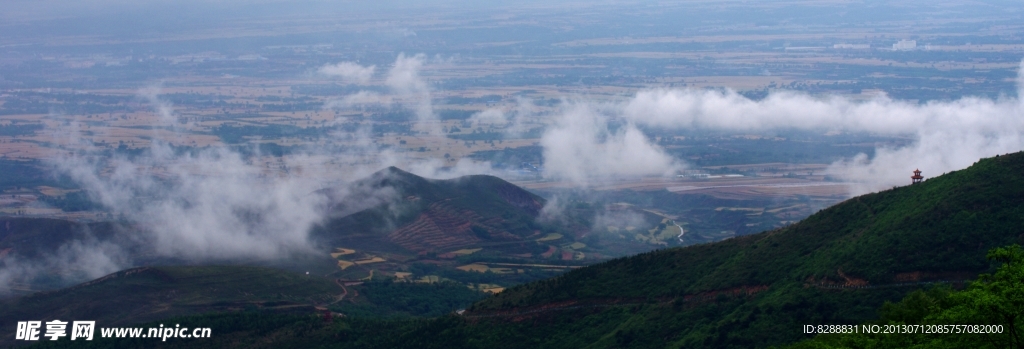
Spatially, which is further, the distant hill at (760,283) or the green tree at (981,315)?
the distant hill at (760,283)

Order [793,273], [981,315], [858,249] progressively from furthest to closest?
[793,273], [858,249], [981,315]

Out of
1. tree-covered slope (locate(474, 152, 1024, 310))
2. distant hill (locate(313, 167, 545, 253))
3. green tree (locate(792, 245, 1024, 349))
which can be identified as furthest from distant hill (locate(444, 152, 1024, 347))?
distant hill (locate(313, 167, 545, 253))

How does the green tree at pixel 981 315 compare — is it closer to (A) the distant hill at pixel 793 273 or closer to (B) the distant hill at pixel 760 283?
(B) the distant hill at pixel 760 283

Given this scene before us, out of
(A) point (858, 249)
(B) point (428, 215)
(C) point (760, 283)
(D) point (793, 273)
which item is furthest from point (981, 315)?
(B) point (428, 215)

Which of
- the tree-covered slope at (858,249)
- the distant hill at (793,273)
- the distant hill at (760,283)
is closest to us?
the distant hill at (793,273)

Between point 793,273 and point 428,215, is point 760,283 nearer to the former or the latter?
point 793,273

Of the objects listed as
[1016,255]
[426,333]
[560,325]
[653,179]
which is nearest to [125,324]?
[426,333]

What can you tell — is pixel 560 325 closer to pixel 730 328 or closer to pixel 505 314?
pixel 505 314

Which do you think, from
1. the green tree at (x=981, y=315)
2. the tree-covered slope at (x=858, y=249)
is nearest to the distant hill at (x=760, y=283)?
the tree-covered slope at (x=858, y=249)
